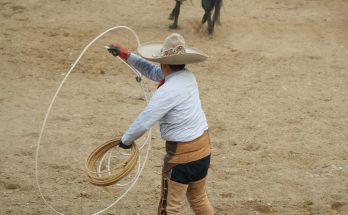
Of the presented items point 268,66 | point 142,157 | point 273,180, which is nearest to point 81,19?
point 268,66

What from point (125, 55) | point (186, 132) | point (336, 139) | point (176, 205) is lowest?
point (336, 139)

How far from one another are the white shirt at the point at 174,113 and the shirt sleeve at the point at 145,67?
0.44 meters

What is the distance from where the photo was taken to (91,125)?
6426 mm

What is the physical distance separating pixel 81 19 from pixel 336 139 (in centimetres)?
545

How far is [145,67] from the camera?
426 centimetres

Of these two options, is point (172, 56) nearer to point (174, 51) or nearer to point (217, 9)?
point (174, 51)

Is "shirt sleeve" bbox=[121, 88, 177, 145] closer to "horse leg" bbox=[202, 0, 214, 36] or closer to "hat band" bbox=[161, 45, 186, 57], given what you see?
"hat band" bbox=[161, 45, 186, 57]

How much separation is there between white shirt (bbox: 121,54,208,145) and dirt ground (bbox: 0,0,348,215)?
4.17ft

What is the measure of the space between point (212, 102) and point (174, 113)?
3.47 m

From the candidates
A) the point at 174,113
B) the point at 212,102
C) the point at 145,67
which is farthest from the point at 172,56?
the point at 212,102

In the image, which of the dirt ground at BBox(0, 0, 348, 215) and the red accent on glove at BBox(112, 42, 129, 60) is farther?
the dirt ground at BBox(0, 0, 348, 215)

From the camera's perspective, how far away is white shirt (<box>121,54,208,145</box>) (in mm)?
3617

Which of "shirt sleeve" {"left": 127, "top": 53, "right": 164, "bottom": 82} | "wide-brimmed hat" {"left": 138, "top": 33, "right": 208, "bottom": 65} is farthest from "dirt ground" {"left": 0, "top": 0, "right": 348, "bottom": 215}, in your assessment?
"wide-brimmed hat" {"left": 138, "top": 33, "right": 208, "bottom": 65}

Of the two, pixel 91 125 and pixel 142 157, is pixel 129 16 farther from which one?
pixel 142 157
